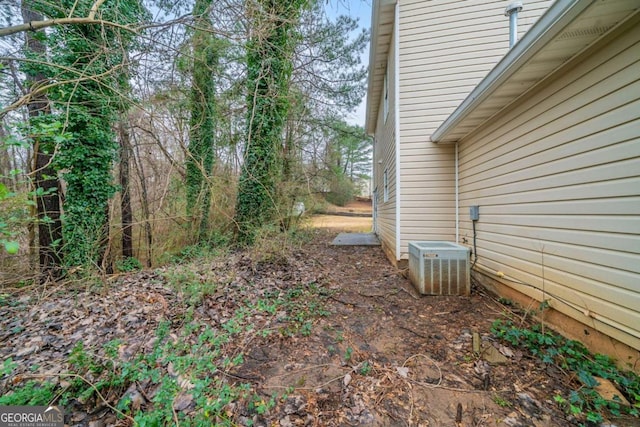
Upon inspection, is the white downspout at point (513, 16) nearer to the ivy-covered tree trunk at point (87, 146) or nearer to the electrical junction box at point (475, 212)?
the electrical junction box at point (475, 212)

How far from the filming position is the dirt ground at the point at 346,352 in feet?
5.40

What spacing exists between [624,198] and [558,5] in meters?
1.58

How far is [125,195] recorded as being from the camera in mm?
5312

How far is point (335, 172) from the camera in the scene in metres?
10.0

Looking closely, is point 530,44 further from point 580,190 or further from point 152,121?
point 152,121

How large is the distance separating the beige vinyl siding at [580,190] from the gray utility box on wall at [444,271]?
1.68 feet

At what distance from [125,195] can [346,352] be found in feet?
19.4

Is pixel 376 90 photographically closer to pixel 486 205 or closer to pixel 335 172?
pixel 335 172

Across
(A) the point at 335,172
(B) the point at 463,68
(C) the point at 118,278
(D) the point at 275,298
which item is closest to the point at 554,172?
(B) the point at 463,68

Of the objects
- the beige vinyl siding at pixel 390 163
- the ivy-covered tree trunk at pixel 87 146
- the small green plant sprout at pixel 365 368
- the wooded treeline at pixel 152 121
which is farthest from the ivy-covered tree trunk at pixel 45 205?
the beige vinyl siding at pixel 390 163

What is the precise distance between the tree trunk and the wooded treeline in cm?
2

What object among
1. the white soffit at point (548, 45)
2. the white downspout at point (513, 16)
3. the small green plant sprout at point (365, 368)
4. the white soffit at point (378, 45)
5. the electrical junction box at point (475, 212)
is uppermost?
the white soffit at point (378, 45)

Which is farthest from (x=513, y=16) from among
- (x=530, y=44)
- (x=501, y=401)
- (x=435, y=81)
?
(x=501, y=401)

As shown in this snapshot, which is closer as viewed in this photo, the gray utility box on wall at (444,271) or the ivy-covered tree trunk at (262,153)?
the gray utility box on wall at (444,271)
